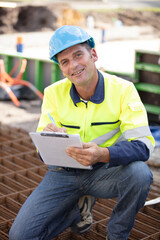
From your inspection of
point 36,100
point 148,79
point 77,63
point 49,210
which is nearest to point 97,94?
point 77,63

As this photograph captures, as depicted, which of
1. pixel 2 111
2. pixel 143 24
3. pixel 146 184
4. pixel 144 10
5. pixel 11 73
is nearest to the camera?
pixel 146 184

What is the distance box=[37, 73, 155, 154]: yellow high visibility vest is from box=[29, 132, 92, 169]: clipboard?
0.23 m

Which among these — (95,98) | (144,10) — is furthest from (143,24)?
(95,98)

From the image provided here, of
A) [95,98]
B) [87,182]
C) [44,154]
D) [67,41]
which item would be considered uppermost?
[67,41]

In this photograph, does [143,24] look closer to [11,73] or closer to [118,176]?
[11,73]

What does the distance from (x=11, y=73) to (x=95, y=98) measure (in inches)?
238

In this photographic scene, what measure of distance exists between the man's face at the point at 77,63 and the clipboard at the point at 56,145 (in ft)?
1.62

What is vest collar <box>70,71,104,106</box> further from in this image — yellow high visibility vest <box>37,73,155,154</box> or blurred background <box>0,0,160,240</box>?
blurred background <box>0,0,160,240</box>

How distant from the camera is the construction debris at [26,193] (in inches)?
140

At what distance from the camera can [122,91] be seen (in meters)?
3.13

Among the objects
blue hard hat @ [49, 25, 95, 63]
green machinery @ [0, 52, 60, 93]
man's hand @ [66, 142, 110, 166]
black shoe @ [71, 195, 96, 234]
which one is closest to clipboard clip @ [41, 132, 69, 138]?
man's hand @ [66, 142, 110, 166]

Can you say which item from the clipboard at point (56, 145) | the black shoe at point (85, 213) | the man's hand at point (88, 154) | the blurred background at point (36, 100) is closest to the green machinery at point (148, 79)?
the blurred background at point (36, 100)

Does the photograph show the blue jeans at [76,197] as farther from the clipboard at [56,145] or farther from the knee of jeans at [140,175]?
the clipboard at [56,145]

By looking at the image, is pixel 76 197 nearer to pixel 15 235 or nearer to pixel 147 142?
pixel 15 235
